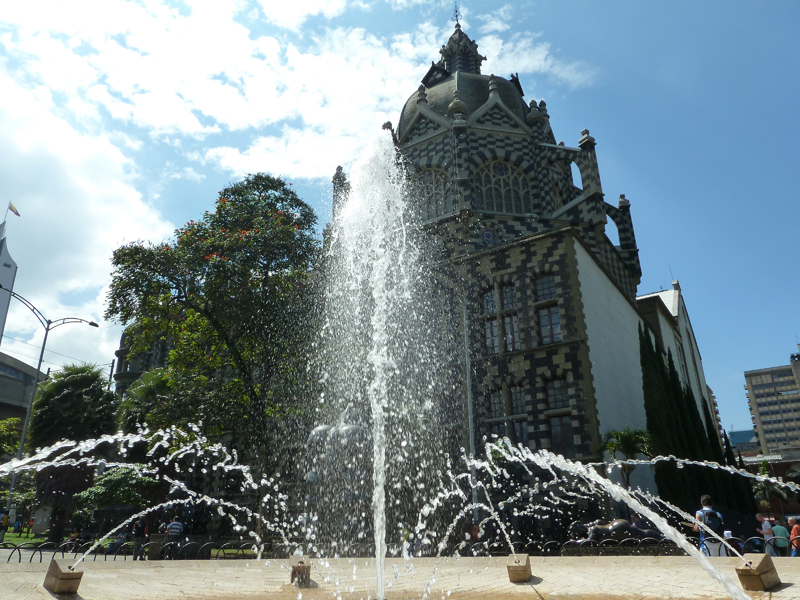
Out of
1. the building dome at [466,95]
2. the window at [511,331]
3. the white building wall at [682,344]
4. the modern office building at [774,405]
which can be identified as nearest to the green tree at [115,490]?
the window at [511,331]

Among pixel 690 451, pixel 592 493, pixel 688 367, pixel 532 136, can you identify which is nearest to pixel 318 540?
pixel 592 493

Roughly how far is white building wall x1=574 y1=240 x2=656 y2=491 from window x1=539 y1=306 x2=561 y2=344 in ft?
4.18

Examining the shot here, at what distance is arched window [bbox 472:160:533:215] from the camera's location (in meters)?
33.6

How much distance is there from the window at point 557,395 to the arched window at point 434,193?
12.6m

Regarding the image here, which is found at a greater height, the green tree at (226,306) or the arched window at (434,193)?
the arched window at (434,193)

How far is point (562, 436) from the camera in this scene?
77.3ft

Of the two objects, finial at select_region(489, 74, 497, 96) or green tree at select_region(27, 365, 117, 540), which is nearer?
green tree at select_region(27, 365, 117, 540)

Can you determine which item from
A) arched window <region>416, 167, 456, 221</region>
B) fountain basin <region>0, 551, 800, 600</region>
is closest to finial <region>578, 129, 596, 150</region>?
arched window <region>416, 167, 456, 221</region>

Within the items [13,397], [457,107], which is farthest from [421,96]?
[13,397]

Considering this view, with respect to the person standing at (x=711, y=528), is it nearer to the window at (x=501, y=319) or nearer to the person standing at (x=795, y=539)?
the person standing at (x=795, y=539)

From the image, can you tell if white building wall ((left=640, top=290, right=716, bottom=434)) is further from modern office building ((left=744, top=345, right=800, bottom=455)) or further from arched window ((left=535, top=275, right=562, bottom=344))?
modern office building ((left=744, top=345, right=800, bottom=455))

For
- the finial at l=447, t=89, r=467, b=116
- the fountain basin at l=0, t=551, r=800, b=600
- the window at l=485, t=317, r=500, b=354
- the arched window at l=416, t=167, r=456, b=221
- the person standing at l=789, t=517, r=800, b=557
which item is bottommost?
the fountain basin at l=0, t=551, r=800, b=600

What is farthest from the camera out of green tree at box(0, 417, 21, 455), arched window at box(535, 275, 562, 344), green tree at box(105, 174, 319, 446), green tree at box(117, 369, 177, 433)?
green tree at box(0, 417, 21, 455)

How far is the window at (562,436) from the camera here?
2322 centimetres
